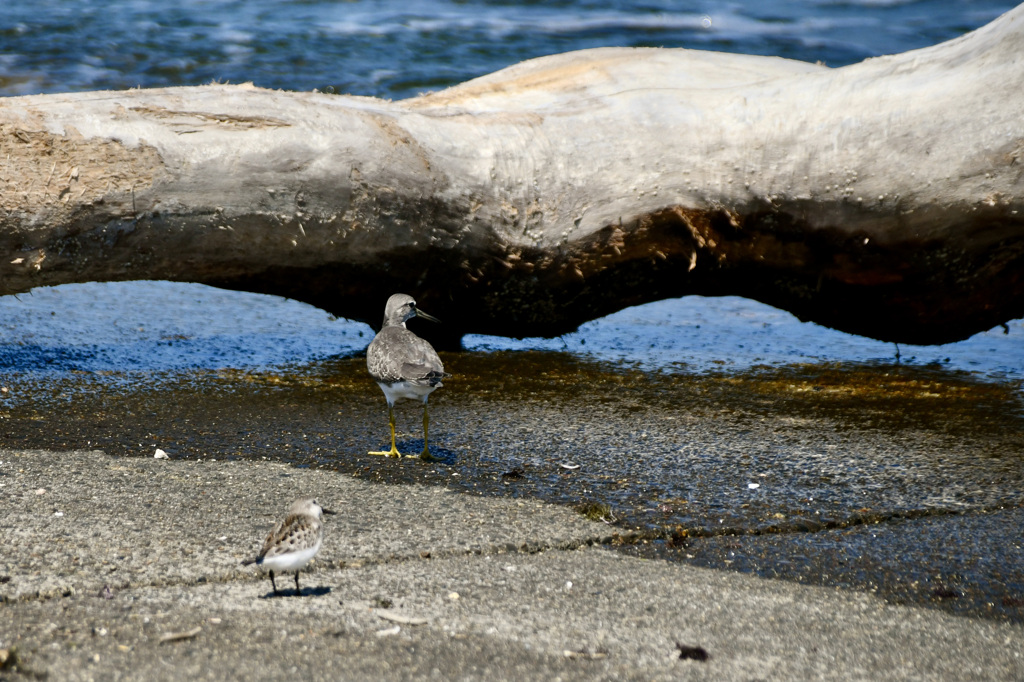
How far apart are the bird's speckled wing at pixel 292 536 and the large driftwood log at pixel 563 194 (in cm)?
280

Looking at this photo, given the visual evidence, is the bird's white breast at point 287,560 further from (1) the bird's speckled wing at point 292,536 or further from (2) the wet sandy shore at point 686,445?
(2) the wet sandy shore at point 686,445

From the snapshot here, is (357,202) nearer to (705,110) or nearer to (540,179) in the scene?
(540,179)

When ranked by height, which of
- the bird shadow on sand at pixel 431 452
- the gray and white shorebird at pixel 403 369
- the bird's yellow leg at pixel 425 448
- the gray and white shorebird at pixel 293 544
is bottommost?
the bird shadow on sand at pixel 431 452

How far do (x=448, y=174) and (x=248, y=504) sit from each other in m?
2.58

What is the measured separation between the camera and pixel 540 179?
19.1 ft

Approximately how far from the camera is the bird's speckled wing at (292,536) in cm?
286

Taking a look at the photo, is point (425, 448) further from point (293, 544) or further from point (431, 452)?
point (293, 544)

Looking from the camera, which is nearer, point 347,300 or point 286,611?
point 286,611

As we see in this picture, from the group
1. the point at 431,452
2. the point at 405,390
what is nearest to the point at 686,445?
the point at 431,452

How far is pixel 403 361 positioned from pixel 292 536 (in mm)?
1735

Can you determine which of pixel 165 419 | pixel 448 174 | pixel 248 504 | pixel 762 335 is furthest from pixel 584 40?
pixel 248 504

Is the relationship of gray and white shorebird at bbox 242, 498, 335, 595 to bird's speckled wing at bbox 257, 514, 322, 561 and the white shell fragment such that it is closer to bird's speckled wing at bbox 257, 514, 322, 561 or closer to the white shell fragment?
bird's speckled wing at bbox 257, 514, 322, 561

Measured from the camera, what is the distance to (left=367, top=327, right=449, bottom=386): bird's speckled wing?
14.7ft

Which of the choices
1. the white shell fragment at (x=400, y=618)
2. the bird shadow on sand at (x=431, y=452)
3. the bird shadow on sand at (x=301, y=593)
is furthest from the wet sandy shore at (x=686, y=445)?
the bird shadow on sand at (x=301, y=593)
